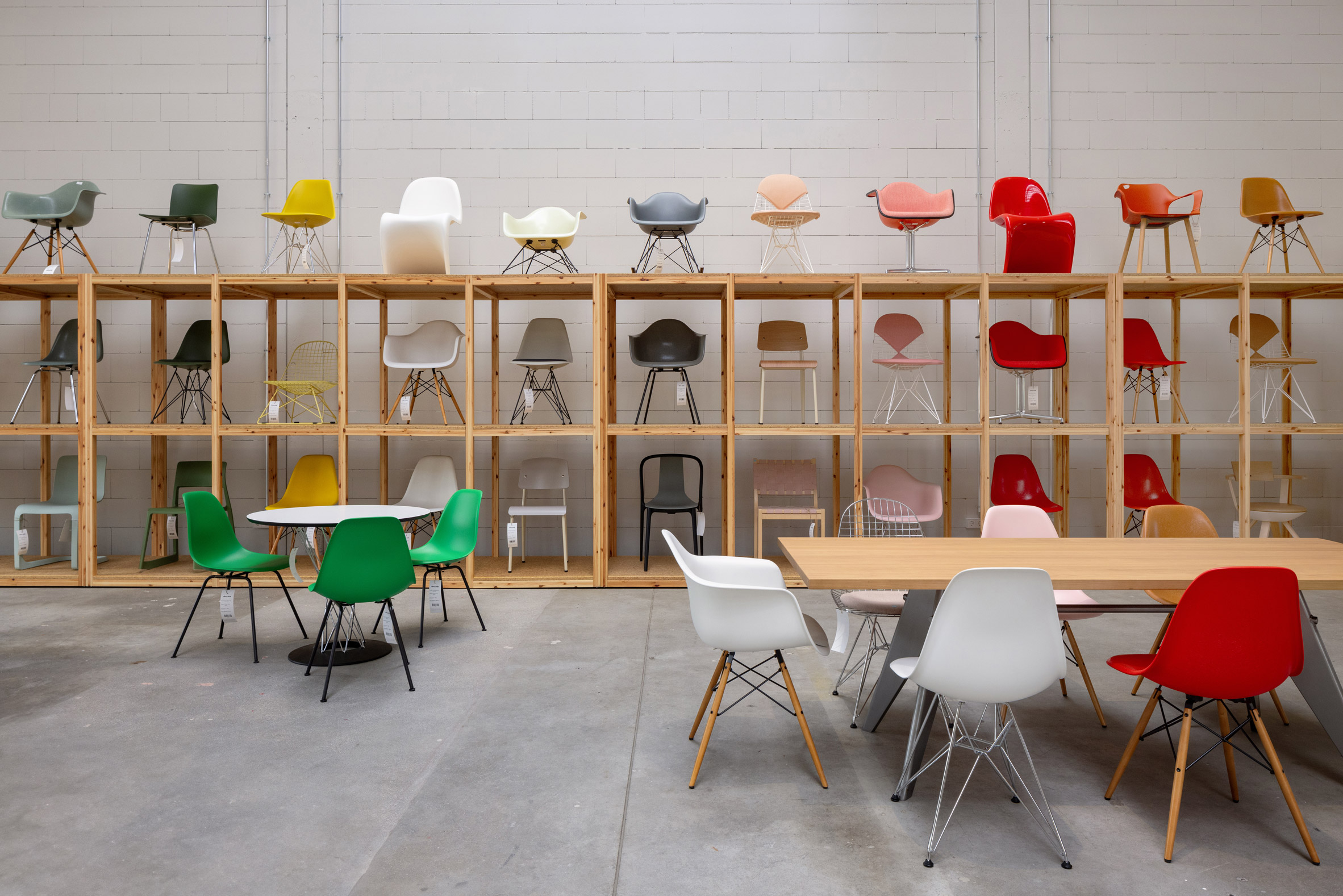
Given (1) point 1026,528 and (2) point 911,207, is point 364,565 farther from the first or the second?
(2) point 911,207

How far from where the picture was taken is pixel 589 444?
6.71 meters

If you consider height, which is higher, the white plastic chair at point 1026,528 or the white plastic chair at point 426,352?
the white plastic chair at point 426,352

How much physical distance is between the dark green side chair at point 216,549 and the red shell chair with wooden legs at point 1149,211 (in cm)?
581

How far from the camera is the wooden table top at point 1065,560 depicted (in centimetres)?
240

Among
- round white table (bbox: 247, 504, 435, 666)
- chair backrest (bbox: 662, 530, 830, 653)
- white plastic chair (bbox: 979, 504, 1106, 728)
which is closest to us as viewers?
chair backrest (bbox: 662, 530, 830, 653)

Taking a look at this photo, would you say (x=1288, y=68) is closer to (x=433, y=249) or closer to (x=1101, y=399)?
(x=1101, y=399)

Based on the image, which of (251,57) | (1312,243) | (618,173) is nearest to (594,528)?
(618,173)

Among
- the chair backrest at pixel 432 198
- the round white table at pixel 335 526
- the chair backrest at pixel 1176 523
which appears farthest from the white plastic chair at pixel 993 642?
the chair backrest at pixel 432 198

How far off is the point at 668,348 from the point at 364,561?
3290 mm

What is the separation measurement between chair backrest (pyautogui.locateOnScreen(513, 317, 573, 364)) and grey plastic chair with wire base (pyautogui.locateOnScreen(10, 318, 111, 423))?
3.01m

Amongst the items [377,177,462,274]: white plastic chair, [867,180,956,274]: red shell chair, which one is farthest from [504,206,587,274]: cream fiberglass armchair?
[867,180,956,274]: red shell chair

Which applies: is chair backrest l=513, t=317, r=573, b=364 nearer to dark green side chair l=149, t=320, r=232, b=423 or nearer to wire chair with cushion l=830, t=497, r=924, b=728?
dark green side chair l=149, t=320, r=232, b=423

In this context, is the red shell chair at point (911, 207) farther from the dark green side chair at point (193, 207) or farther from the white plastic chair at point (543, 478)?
the dark green side chair at point (193, 207)

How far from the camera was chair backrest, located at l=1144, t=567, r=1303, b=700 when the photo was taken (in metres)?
2.13
